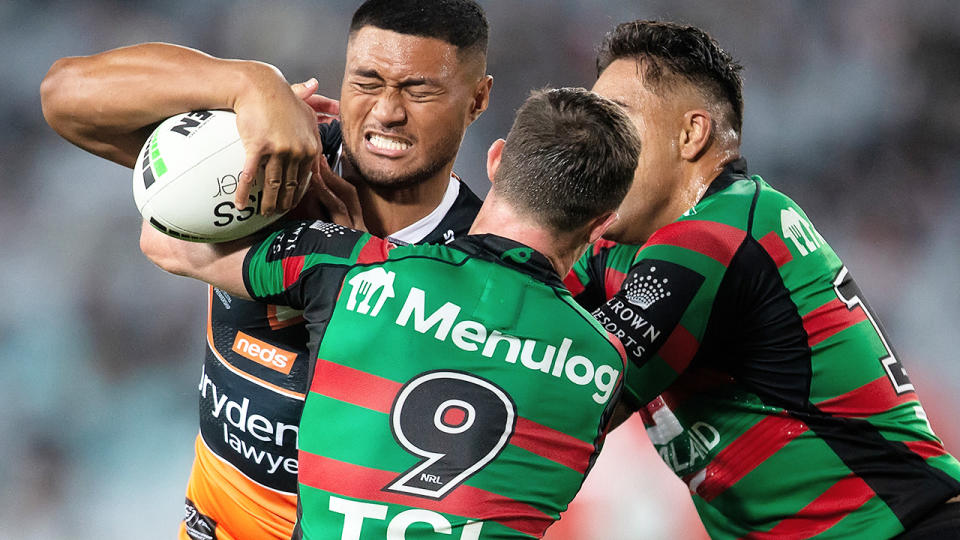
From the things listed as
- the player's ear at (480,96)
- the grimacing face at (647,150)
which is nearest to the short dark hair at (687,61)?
the grimacing face at (647,150)

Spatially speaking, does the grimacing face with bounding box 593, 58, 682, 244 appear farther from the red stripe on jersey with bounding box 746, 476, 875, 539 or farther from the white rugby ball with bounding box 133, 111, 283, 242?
the white rugby ball with bounding box 133, 111, 283, 242

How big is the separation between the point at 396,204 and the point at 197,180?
812mm

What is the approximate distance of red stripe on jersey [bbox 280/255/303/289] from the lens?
6.54ft

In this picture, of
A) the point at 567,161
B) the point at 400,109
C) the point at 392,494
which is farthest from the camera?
the point at 400,109

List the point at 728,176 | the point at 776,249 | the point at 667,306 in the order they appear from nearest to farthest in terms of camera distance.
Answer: the point at 667,306, the point at 776,249, the point at 728,176

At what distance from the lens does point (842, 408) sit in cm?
248

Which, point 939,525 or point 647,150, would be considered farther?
point 647,150

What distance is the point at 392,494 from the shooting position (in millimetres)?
1855

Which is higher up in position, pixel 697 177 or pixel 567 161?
pixel 567 161

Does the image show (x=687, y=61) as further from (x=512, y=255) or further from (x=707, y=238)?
(x=512, y=255)

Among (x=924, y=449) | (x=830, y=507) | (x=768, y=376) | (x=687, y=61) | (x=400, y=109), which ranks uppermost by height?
(x=687, y=61)

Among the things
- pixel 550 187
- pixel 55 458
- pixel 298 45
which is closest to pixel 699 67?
pixel 550 187

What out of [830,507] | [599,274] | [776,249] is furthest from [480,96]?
[830,507]

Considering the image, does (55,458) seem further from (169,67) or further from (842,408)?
(842,408)
